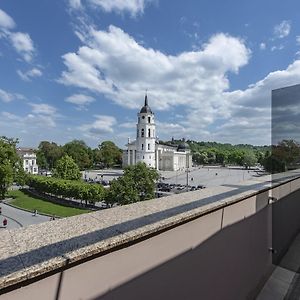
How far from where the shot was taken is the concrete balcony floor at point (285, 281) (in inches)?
156

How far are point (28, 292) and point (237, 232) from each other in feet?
8.76

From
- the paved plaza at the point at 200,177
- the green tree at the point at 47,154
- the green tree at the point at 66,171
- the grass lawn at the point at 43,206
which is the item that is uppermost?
the green tree at the point at 47,154

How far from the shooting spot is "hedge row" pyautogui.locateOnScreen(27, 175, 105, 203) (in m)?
33.9

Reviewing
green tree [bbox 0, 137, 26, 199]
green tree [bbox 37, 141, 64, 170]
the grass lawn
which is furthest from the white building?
green tree [bbox 0, 137, 26, 199]

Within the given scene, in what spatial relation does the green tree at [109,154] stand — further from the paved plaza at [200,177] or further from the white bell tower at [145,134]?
the paved plaza at [200,177]

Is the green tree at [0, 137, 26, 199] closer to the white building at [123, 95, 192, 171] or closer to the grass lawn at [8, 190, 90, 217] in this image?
the grass lawn at [8, 190, 90, 217]

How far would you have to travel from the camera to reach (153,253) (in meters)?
2.13

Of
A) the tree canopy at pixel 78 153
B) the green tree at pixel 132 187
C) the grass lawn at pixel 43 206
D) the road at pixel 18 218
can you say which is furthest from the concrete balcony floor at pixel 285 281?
the tree canopy at pixel 78 153

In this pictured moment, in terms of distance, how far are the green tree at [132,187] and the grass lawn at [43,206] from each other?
350 cm

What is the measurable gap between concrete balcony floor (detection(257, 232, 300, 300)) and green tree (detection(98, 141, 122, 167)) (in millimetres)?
99979

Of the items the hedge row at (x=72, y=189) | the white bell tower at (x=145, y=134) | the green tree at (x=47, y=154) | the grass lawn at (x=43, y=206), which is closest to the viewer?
the grass lawn at (x=43, y=206)

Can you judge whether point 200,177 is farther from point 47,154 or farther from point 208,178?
point 47,154

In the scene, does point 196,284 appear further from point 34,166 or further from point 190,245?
point 34,166

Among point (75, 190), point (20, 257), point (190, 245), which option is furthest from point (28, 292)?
point (75, 190)
